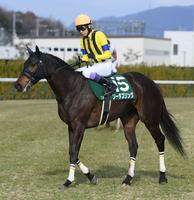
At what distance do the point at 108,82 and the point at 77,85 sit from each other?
0.48 metres

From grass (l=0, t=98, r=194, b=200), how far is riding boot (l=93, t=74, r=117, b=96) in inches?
52.2

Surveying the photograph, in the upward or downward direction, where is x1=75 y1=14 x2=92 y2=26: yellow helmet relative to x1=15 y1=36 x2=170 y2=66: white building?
upward

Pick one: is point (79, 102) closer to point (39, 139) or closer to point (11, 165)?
point (11, 165)

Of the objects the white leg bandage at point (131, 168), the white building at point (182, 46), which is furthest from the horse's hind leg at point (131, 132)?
the white building at point (182, 46)

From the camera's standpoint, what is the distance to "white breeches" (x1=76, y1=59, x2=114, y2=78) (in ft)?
24.7

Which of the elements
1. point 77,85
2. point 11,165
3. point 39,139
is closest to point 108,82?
point 77,85

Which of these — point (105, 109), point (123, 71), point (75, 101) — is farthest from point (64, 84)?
point (123, 71)

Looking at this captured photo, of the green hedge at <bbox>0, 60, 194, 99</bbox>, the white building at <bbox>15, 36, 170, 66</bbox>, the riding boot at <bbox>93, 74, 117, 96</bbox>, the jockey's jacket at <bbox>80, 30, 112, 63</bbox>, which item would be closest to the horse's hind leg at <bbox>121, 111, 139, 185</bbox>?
the riding boot at <bbox>93, 74, 117, 96</bbox>

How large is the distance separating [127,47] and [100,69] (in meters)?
59.6

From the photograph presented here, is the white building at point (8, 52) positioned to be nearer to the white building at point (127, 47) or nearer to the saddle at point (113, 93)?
the white building at point (127, 47)

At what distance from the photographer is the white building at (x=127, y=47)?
64.4 meters

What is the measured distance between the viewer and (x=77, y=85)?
7.41m

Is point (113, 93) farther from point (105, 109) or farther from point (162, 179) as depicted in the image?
point (162, 179)

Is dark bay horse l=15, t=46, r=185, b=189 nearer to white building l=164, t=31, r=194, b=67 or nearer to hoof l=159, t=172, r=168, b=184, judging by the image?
hoof l=159, t=172, r=168, b=184
